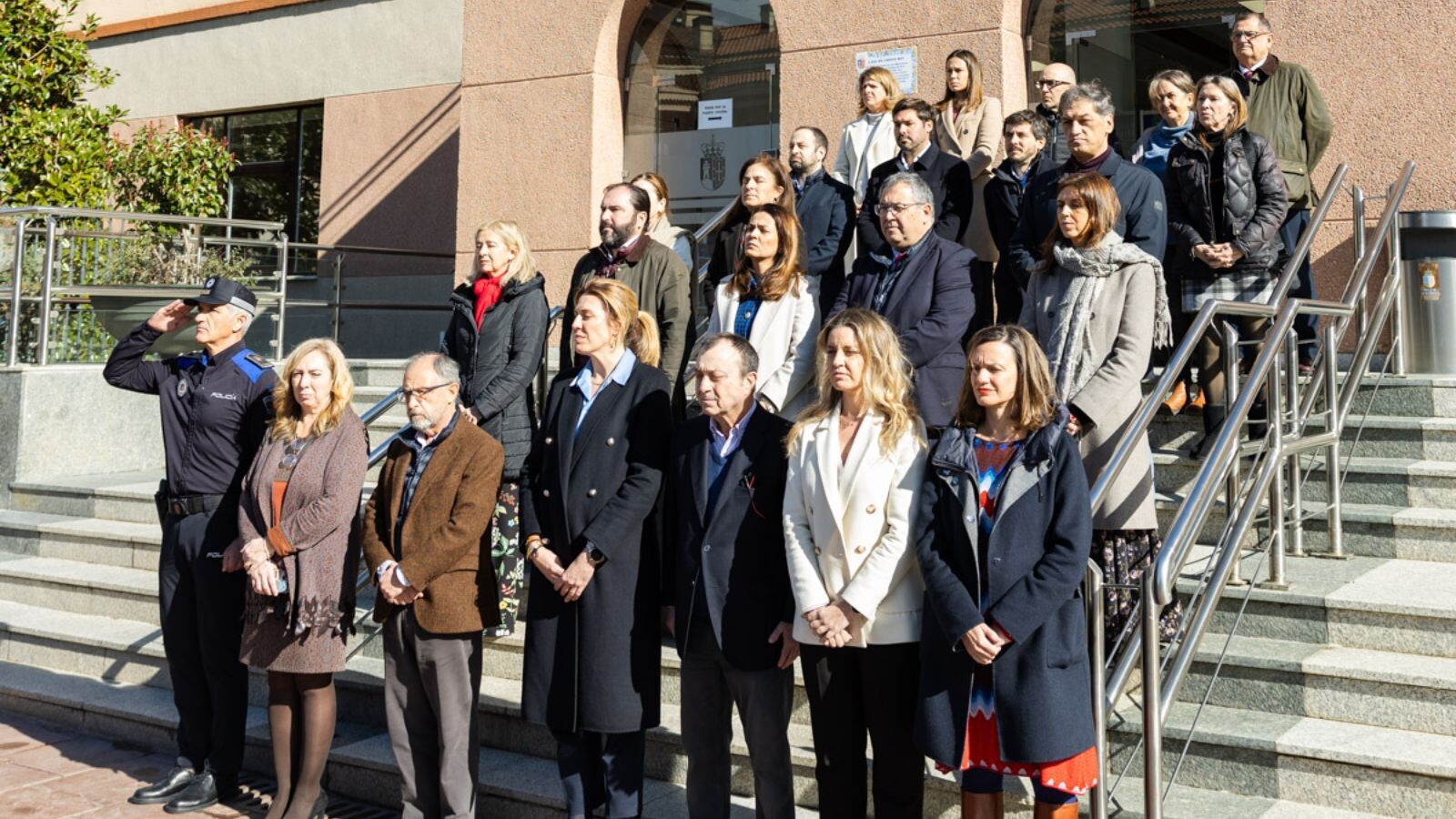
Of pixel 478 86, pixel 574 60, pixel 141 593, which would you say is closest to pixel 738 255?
pixel 141 593

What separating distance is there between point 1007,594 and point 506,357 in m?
2.81

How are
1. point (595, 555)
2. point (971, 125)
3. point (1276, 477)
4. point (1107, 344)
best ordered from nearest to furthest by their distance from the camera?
point (595, 555) → point (1107, 344) → point (1276, 477) → point (971, 125)

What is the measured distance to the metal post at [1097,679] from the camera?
156 inches

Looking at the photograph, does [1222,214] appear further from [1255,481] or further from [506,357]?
[506,357]

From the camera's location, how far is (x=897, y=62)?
9422 millimetres

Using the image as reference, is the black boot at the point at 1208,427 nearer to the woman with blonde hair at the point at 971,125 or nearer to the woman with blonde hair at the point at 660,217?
the woman with blonde hair at the point at 971,125

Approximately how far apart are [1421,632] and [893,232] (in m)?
2.33

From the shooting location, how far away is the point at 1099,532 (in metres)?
4.75

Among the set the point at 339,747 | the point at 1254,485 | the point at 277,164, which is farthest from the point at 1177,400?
the point at 277,164

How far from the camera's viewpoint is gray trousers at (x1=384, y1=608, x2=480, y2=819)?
495 cm

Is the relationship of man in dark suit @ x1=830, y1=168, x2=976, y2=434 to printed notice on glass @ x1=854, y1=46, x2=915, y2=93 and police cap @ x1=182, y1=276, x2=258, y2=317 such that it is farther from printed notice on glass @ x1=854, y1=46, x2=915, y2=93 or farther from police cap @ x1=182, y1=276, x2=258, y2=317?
printed notice on glass @ x1=854, y1=46, x2=915, y2=93

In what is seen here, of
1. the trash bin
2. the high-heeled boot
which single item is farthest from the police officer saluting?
the trash bin

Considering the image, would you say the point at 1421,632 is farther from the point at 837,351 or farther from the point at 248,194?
the point at 248,194

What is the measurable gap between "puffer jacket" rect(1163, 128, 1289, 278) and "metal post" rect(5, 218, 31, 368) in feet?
25.0
